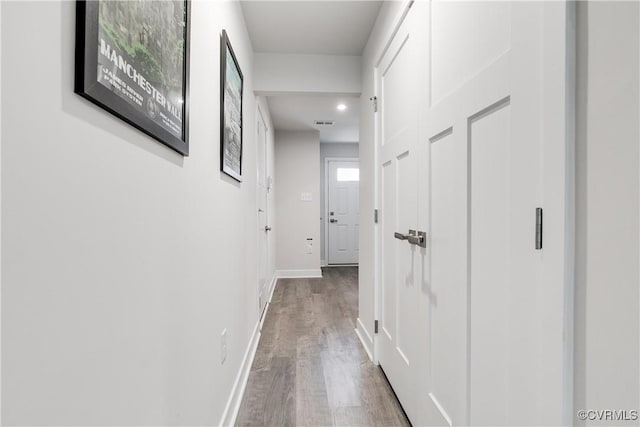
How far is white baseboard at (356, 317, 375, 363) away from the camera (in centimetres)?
227

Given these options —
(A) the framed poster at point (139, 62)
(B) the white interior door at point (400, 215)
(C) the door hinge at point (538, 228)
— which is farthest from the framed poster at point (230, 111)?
(C) the door hinge at point (538, 228)

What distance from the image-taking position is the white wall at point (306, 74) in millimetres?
2600

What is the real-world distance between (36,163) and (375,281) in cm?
202

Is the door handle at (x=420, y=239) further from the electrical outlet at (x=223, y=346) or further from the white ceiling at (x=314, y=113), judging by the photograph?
the white ceiling at (x=314, y=113)

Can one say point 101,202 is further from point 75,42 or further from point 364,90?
point 364,90

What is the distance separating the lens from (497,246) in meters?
0.88

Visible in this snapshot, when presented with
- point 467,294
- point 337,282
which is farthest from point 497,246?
point 337,282

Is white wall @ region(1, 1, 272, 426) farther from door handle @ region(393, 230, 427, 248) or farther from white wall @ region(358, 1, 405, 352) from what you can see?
white wall @ region(358, 1, 405, 352)

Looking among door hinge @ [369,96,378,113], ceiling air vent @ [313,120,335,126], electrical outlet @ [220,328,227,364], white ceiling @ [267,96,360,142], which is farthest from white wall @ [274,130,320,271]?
electrical outlet @ [220,328,227,364]

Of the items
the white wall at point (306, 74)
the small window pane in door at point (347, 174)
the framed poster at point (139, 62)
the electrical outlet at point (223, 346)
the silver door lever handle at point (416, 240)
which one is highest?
the white wall at point (306, 74)

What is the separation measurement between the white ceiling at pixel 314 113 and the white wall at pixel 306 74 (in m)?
0.48

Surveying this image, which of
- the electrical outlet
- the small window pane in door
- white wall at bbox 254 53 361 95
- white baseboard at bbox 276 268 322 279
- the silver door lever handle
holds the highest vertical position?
white wall at bbox 254 53 361 95

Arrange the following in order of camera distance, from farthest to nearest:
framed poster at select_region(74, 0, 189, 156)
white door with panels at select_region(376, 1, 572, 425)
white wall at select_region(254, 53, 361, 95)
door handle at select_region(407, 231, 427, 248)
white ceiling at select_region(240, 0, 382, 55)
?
1. white wall at select_region(254, 53, 361, 95)
2. white ceiling at select_region(240, 0, 382, 55)
3. door handle at select_region(407, 231, 427, 248)
4. white door with panels at select_region(376, 1, 572, 425)
5. framed poster at select_region(74, 0, 189, 156)

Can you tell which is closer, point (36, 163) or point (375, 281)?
point (36, 163)
